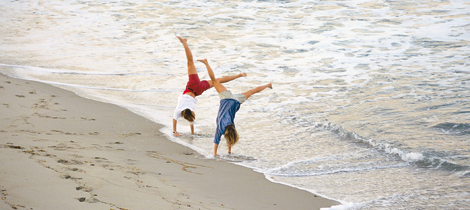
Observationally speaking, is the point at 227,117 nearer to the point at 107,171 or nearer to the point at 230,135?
the point at 230,135

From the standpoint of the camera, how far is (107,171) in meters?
4.42

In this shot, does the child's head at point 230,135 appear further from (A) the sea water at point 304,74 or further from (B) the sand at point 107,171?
(B) the sand at point 107,171

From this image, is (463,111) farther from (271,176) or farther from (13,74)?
(13,74)

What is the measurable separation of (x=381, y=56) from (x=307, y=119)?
6.26m

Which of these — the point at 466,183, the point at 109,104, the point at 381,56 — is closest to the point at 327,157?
the point at 466,183

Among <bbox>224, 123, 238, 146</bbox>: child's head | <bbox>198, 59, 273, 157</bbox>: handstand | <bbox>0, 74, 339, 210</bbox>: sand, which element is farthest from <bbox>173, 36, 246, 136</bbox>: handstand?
<bbox>224, 123, 238, 146</bbox>: child's head

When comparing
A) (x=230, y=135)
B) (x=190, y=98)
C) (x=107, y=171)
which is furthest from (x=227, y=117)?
(x=107, y=171)

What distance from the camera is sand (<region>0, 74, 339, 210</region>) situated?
359cm

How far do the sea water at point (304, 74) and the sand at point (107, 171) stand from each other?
1.90 feet

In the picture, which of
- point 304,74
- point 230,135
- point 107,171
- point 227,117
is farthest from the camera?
point 304,74

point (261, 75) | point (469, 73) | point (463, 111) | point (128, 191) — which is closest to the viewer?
point (128, 191)

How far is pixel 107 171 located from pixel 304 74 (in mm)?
8822

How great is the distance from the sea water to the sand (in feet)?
1.90

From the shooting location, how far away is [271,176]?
5598 mm
